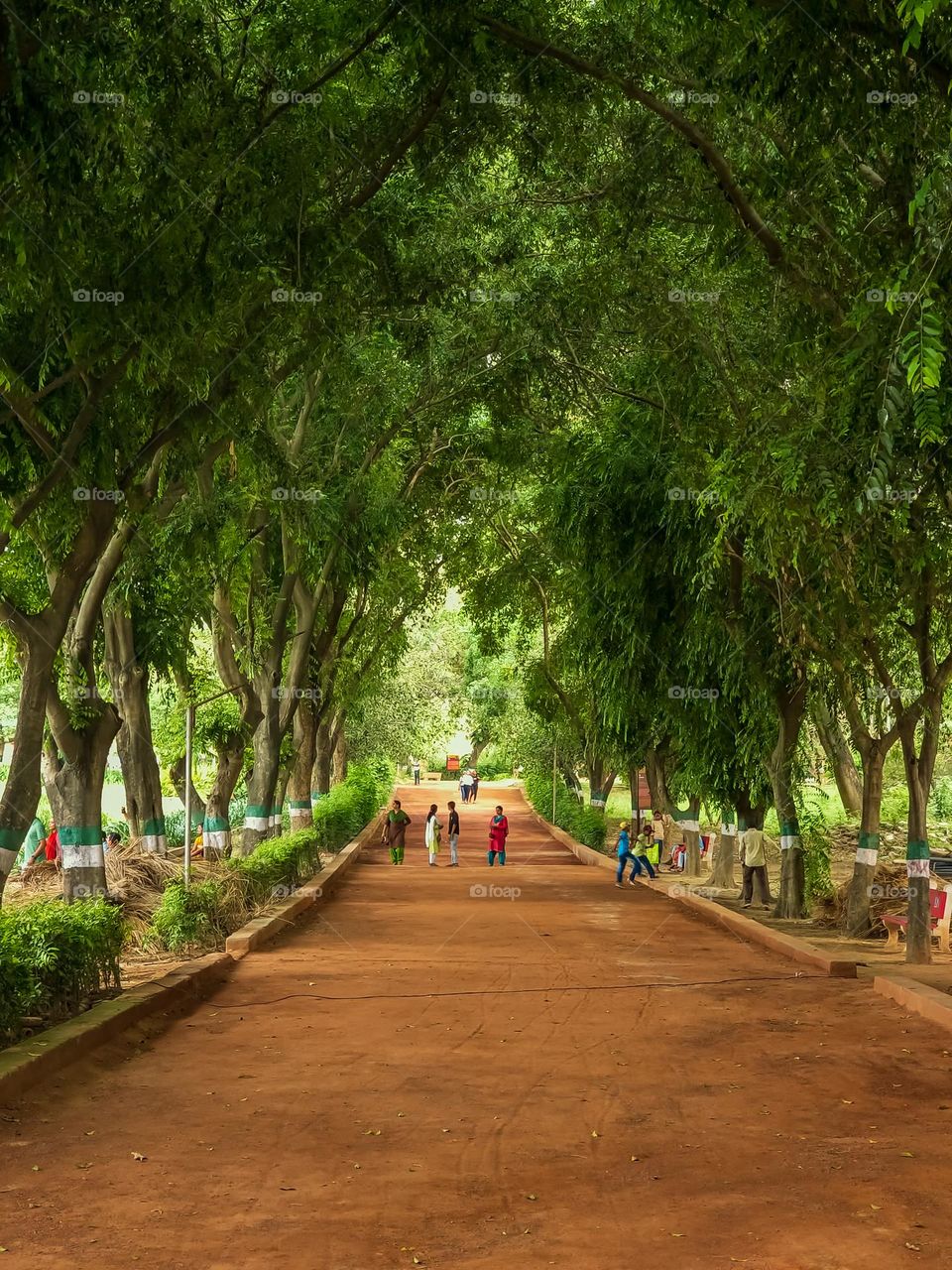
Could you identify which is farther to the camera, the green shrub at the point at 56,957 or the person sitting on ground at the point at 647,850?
the person sitting on ground at the point at 647,850

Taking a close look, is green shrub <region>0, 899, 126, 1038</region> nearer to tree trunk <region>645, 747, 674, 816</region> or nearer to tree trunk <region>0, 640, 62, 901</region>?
tree trunk <region>0, 640, 62, 901</region>

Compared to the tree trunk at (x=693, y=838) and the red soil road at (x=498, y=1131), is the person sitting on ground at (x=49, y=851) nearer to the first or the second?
the red soil road at (x=498, y=1131)

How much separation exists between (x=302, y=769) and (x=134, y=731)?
Answer: 1156cm

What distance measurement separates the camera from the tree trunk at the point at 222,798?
87.4ft

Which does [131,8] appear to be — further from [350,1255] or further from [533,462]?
[533,462]

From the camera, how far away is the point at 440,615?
6675 cm

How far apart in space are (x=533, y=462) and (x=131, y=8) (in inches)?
760

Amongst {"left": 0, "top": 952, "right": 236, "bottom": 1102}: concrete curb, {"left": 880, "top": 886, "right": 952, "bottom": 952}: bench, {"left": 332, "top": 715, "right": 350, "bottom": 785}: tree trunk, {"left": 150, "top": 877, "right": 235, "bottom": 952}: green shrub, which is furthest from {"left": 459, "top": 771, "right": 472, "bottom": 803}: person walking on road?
{"left": 0, "top": 952, "right": 236, "bottom": 1102}: concrete curb

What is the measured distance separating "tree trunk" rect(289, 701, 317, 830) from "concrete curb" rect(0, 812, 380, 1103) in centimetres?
1025

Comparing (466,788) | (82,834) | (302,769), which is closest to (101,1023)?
(82,834)

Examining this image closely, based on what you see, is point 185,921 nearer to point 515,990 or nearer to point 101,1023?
point 515,990

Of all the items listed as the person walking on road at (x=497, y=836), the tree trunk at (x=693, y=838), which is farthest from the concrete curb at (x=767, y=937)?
the person walking on road at (x=497, y=836)

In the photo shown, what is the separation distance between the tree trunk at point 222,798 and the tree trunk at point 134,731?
272cm

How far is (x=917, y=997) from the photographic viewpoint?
13.1m
